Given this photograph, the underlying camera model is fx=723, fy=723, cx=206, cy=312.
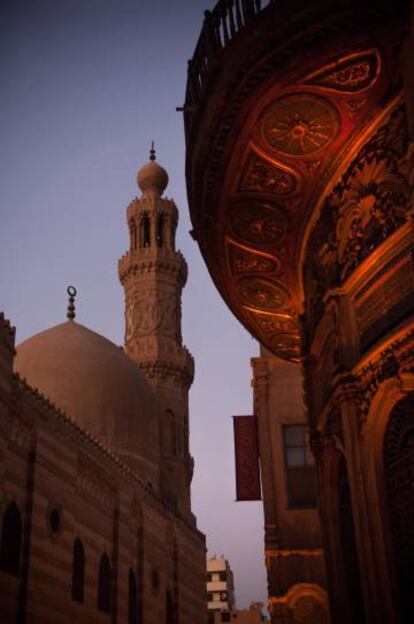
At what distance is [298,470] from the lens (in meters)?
19.0

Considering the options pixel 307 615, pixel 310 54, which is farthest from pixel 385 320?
pixel 307 615

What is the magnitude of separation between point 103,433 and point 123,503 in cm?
524

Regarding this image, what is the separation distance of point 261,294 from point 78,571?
11.1m

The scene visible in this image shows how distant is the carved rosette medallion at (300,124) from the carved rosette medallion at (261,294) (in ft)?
7.66

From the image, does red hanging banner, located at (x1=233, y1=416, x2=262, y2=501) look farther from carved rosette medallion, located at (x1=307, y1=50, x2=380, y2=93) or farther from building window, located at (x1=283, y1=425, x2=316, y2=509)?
carved rosette medallion, located at (x1=307, y1=50, x2=380, y2=93)

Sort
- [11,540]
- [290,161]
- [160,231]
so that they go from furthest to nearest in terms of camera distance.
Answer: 1. [160,231]
2. [11,540]
3. [290,161]

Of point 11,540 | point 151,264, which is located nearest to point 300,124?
point 11,540

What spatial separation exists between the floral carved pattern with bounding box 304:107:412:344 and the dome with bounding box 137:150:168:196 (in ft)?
96.0

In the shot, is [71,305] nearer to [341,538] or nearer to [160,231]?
[160,231]

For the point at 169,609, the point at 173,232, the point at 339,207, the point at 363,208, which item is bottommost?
the point at 169,609

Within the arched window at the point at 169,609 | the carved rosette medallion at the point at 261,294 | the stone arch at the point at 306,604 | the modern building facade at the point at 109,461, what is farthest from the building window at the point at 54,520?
the arched window at the point at 169,609

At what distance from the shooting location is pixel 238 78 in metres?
6.58

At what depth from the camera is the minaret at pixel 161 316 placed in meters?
31.3

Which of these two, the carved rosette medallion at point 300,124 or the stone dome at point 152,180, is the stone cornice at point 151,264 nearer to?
the stone dome at point 152,180
